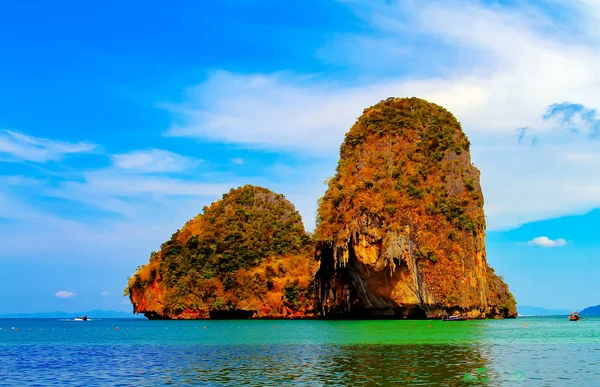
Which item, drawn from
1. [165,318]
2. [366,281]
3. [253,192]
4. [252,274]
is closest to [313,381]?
[366,281]

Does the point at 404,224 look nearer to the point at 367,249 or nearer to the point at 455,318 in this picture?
the point at 367,249

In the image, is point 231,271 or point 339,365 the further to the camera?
point 231,271

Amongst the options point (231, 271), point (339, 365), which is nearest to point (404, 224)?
point (231, 271)

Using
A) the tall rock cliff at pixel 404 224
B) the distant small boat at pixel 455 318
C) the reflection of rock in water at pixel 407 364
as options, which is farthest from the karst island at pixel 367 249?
the reflection of rock in water at pixel 407 364

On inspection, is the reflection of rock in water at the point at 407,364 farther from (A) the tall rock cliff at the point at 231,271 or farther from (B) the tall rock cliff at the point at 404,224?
(A) the tall rock cliff at the point at 231,271

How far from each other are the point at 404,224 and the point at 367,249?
517 cm

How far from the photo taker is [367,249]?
207ft

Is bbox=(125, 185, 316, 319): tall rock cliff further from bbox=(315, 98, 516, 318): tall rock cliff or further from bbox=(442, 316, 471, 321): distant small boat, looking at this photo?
bbox=(442, 316, 471, 321): distant small boat

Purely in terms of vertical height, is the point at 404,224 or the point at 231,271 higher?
the point at 404,224

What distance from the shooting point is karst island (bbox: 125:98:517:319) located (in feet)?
209

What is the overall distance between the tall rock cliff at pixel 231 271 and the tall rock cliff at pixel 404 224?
1340 centimetres

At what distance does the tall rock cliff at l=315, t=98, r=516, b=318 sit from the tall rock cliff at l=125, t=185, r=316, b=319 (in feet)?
44.0

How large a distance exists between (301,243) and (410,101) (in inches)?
1135

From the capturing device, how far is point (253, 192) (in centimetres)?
10544
